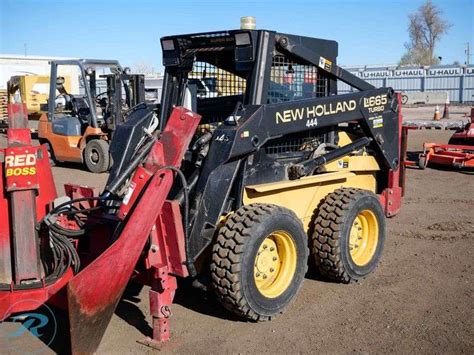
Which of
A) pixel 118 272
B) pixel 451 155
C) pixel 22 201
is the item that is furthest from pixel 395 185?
pixel 451 155

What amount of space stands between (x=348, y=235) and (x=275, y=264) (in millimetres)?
856

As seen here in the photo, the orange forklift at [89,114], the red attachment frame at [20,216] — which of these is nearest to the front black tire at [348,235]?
the red attachment frame at [20,216]

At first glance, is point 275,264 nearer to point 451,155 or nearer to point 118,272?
point 118,272

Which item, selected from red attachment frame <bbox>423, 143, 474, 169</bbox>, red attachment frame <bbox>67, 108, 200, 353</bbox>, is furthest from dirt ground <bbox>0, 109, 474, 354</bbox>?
red attachment frame <bbox>423, 143, 474, 169</bbox>

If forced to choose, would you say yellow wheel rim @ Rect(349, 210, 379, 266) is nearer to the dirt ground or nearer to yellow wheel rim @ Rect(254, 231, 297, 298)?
the dirt ground

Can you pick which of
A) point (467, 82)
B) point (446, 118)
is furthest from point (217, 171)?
point (467, 82)

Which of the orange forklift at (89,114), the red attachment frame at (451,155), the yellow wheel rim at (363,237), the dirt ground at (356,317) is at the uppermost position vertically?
the orange forklift at (89,114)

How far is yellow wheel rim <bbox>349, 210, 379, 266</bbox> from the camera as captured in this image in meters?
5.38

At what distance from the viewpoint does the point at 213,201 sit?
4.20 metres

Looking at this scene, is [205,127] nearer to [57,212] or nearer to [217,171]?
[217,171]

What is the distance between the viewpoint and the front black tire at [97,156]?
1207 centimetres

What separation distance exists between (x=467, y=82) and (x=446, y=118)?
46.6 ft

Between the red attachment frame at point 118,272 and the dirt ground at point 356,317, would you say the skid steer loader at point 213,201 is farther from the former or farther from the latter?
the dirt ground at point 356,317

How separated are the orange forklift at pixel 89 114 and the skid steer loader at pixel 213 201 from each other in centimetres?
712
